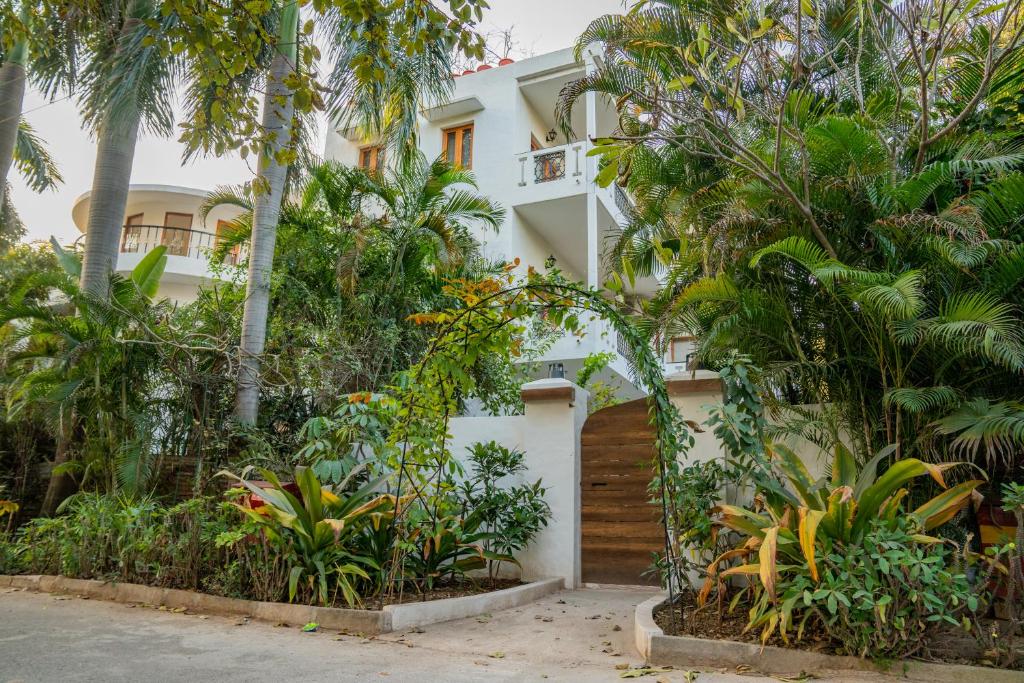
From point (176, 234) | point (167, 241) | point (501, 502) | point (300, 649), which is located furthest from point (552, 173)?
point (167, 241)

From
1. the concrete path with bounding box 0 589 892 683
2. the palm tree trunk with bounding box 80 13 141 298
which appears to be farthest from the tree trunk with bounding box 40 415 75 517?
the concrete path with bounding box 0 589 892 683

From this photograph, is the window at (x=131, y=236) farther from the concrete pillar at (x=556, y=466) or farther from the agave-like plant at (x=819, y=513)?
the agave-like plant at (x=819, y=513)

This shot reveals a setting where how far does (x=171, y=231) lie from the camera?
20.2 m

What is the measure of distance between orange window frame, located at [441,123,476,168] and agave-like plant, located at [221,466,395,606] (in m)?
10.9

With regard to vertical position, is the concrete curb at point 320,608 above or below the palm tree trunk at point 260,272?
below

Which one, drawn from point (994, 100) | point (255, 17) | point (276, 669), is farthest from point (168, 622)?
point (994, 100)

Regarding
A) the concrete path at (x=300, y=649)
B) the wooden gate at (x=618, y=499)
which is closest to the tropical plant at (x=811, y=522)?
the concrete path at (x=300, y=649)

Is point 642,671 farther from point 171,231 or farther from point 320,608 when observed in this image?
point 171,231

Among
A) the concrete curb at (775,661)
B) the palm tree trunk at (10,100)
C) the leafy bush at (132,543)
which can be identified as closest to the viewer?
the concrete curb at (775,661)

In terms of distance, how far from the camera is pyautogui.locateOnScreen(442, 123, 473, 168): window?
49.8 ft

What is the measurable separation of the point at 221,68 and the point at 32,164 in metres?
14.7

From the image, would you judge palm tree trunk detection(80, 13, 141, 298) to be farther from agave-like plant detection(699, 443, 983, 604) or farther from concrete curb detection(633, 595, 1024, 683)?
agave-like plant detection(699, 443, 983, 604)

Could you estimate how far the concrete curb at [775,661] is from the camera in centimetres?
342

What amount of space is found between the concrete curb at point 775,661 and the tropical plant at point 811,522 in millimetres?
144
